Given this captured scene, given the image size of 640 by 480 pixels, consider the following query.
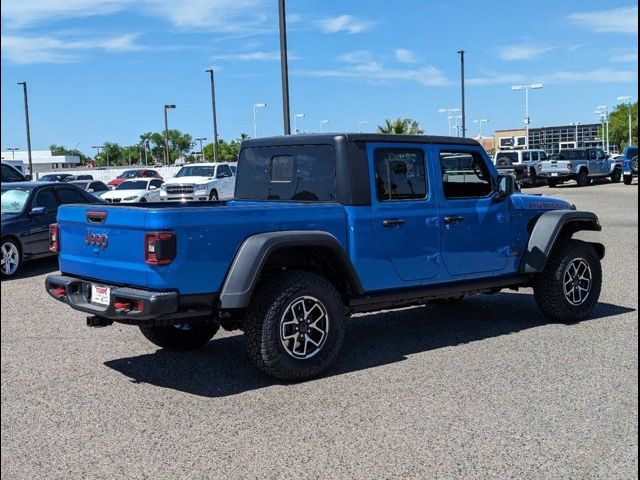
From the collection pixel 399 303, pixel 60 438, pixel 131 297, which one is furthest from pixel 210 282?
pixel 399 303

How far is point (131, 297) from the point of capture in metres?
5.31

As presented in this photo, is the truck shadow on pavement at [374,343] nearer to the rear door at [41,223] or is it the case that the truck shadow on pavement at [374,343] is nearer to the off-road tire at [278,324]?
the off-road tire at [278,324]

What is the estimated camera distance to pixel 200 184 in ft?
90.2

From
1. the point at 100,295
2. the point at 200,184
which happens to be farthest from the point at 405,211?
the point at 200,184

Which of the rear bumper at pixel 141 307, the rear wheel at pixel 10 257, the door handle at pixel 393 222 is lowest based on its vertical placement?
the rear wheel at pixel 10 257

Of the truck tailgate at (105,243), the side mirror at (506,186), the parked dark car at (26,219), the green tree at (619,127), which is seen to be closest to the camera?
the truck tailgate at (105,243)

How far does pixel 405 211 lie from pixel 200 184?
70.5ft

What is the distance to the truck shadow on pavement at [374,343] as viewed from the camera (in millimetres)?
5996

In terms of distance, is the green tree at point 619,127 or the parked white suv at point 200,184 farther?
the green tree at point 619,127

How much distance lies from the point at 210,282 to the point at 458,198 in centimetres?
263

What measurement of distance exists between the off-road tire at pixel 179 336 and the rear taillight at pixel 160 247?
5.31 feet

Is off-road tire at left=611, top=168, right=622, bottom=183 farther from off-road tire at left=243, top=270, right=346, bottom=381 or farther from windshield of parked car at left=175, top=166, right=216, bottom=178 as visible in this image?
off-road tire at left=243, top=270, right=346, bottom=381

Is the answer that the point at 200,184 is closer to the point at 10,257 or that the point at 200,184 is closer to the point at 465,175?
the point at 10,257

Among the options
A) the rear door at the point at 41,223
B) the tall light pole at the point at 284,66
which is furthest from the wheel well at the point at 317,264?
the tall light pole at the point at 284,66
